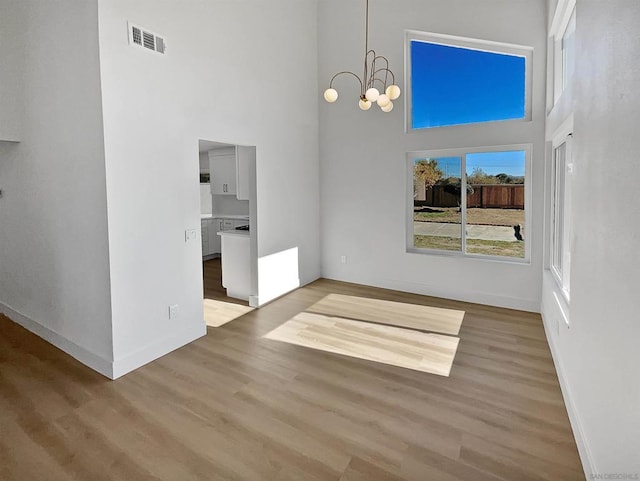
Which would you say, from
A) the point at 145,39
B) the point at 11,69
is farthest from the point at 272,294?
the point at 11,69

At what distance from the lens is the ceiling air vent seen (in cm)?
310

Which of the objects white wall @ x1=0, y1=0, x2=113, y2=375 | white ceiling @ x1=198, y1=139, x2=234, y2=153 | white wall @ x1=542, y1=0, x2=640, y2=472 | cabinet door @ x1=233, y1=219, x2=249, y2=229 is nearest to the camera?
white wall @ x1=542, y1=0, x2=640, y2=472

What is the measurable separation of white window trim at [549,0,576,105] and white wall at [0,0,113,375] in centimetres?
410

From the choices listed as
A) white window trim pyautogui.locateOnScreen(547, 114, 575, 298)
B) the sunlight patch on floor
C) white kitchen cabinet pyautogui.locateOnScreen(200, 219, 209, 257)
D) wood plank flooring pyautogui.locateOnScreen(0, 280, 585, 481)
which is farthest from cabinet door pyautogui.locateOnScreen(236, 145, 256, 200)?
white window trim pyautogui.locateOnScreen(547, 114, 575, 298)

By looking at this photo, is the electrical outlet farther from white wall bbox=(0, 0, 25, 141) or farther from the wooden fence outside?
the wooden fence outside

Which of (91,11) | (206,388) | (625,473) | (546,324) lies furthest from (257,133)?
(625,473)

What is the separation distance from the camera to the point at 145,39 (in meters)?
3.21

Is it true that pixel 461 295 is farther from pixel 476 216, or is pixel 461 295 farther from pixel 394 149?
pixel 394 149

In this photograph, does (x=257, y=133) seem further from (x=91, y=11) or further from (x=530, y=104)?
(x=530, y=104)

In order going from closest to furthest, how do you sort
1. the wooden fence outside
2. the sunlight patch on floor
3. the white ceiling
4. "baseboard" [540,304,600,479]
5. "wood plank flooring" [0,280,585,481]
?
"baseboard" [540,304,600,479] < "wood plank flooring" [0,280,585,481] < the white ceiling < the sunlight patch on floor < the wooden fence outside

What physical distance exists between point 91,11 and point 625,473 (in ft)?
14.0

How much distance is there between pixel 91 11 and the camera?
2873 millimetres

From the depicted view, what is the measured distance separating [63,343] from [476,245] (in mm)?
5014

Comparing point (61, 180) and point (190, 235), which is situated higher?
point (61, 180)
